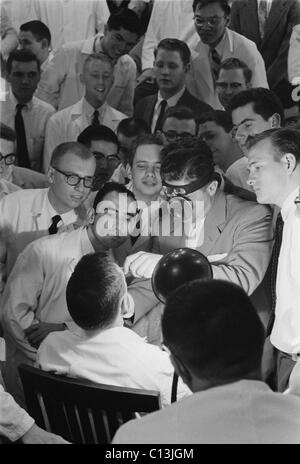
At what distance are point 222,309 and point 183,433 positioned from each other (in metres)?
0.27

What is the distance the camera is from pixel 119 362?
2602mm

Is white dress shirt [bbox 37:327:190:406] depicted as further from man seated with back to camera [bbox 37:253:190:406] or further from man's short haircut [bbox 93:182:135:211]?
man's short haircut [bbox 93:182:135:211]

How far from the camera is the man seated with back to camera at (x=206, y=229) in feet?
9.28

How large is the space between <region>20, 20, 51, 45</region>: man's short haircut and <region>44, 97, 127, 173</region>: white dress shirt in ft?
0.89

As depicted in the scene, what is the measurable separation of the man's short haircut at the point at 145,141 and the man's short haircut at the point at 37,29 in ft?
1.67

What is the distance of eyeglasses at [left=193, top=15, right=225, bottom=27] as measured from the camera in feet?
9.60

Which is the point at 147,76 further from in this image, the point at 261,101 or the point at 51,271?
the point at 51,271

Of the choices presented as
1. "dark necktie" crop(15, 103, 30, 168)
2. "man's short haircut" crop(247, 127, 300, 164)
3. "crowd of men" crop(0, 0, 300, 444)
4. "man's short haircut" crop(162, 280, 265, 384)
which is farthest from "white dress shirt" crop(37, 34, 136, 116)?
"man's short haircut" crop(162, 280, 265, 384)

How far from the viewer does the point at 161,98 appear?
9.78 ft

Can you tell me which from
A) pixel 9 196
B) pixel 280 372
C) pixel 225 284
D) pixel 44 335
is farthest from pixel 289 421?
pixel 9 196

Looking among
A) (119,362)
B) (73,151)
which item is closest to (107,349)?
(119,362)

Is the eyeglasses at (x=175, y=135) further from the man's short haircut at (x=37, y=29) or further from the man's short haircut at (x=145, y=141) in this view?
the man's short haircut at (x=37, y=29)

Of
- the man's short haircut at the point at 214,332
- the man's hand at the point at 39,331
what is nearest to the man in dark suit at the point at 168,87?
the man's hand at the point at 39,331

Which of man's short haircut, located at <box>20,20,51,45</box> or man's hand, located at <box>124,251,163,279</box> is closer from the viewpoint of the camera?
man's hand, located at <box>124,251,163,279</box>
